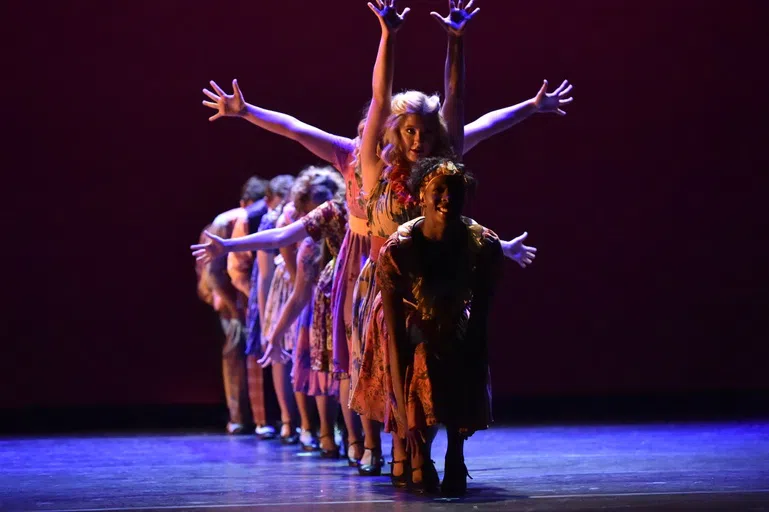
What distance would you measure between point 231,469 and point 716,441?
7.27 ft

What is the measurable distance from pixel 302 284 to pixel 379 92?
1.44 metres

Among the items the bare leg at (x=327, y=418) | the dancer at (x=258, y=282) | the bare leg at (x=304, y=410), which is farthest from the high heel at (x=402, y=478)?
the dancer at (x=258, y=282)

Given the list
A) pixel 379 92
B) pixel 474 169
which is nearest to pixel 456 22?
pixel 379 92

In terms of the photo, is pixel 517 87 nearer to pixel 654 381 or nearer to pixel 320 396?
pixel 654 381

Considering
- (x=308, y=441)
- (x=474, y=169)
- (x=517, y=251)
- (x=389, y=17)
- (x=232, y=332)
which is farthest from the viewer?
(x=474, y=169)

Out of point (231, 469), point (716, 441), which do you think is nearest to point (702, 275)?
point (716, 441)

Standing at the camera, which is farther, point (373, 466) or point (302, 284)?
point (302, 284)

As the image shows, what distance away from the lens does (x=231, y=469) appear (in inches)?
193

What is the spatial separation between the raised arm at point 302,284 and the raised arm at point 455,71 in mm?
1391

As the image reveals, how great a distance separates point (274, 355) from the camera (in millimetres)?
5988

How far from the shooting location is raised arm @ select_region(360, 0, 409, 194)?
13.8 feet

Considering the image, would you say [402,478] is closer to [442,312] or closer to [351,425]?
[442,312]

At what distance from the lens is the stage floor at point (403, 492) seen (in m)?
3.76

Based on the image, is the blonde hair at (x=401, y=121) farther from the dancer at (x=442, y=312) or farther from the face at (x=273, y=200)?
the face at (x=273, y=200)
